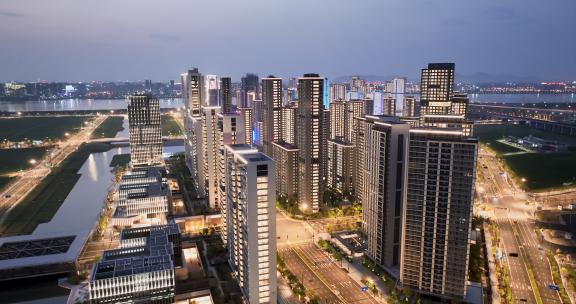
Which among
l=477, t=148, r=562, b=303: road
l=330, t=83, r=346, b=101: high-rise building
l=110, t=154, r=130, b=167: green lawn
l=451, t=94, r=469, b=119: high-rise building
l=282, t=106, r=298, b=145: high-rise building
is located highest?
l=330, t=83, r=346, b=101: high-rise building

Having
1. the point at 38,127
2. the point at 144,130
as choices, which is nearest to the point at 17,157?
the point at 144,130

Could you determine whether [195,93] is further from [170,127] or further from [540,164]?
[170,127]

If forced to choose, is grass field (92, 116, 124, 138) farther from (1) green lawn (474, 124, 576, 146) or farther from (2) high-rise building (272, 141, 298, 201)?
(1) green lawn (474, 124, 576, 146)

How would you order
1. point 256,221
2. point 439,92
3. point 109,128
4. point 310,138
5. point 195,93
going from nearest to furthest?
point 256,221 < point 310,138 < point 439,92 < point 195,93 < point 109,128

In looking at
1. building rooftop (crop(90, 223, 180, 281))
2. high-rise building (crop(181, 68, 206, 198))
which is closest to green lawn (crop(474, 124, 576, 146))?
high-rise building (crop(181, 68, 206, 198))

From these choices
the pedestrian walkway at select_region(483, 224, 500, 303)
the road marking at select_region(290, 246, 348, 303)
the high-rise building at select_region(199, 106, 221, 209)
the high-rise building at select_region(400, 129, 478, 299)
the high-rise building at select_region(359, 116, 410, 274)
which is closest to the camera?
the high-rise building at select_region(400, 129, 478, 299)

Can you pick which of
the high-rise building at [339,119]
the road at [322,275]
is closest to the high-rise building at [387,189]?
the road at [322,275]

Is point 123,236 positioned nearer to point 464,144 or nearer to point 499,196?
point 464,144
